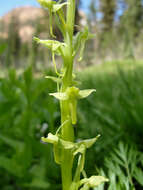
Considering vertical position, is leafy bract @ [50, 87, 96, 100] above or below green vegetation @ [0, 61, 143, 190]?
above

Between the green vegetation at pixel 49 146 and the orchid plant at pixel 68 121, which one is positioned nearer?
the orchid plant at pixel 68 121

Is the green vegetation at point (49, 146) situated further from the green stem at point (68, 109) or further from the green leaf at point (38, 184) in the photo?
the green stem at point (68, 109)

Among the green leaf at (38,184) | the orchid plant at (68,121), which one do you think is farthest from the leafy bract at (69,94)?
the green leaf at (38,184)

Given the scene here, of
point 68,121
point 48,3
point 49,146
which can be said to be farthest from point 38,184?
point 48,3

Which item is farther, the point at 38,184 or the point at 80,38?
the point at 38,184

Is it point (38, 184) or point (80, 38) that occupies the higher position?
point (80, 38)

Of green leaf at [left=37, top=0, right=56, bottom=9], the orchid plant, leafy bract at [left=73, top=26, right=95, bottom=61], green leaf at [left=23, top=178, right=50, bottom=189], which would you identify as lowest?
green leaf at [left=23, top=178, right=50, bottom=189]

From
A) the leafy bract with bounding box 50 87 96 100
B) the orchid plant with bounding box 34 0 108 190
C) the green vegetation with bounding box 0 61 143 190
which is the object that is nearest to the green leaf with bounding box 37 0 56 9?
the orchid plant with bounding box 34 0 108 190

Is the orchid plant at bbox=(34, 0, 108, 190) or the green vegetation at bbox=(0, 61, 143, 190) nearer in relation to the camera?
the orchid plant at bbox=(34, 0, 108, 190)

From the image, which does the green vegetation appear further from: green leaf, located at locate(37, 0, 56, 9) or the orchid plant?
green leaf, located at locate(37, 0, 56, 9)

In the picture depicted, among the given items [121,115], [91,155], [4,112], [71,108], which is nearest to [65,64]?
[71,108]

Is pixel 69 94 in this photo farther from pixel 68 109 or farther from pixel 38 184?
pixel 38 184

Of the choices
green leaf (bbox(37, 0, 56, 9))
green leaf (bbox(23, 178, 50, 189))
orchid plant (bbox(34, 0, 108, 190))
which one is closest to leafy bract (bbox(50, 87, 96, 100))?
orchid plant (bbox(34, 0, 108, 190))
